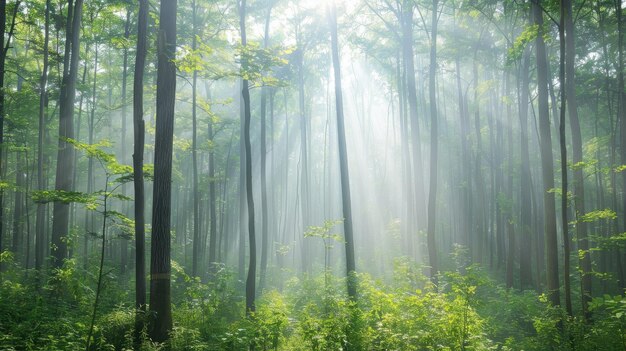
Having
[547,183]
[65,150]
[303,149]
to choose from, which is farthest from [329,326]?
[303,149]

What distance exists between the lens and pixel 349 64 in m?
31.8

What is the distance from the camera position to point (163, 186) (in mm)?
7691

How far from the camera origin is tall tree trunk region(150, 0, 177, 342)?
725 cm

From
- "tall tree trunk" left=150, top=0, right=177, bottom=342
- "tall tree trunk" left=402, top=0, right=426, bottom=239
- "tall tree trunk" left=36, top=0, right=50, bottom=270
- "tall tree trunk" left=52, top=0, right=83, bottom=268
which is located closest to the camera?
"tall tree trunk" left=150, top=0, right=177, bottom=342

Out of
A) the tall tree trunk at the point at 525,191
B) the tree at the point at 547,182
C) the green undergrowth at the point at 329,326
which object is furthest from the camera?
the tall tree trunk at the point at 525,191

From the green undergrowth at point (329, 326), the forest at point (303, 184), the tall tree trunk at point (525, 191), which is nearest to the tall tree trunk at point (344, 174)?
the forest at point (303, 184)

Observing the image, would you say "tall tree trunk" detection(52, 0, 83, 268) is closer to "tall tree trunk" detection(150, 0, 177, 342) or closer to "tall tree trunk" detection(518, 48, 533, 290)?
"tall tree trunk" detection(150, 0, 177, 342)

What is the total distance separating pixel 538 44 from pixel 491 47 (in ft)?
26.5

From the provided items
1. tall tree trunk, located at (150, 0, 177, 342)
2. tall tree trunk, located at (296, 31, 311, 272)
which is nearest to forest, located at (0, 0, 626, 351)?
tall tree trunk, located at (150, 0, 177, 342)

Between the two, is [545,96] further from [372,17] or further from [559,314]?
[372,17]

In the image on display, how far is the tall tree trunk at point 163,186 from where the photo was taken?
7.25 meters

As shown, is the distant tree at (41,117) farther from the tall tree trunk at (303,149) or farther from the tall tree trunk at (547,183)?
the tall tree trunk at (547,183)

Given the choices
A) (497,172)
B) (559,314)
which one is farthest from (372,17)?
(559,314)

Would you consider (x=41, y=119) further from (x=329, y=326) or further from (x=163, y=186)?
(x=329, y=326)
